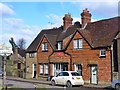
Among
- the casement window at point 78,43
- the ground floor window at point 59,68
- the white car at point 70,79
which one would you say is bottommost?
the white car at point 70,79

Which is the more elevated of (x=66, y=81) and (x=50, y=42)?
(x=50, y=42)

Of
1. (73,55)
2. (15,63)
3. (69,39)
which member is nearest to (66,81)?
(73,55)

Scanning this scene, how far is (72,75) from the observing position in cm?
2950

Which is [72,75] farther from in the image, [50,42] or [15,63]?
[15,63]

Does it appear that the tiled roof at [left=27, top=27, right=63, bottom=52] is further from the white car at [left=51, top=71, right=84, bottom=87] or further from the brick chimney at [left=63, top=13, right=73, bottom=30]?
the white car at [left=51, top=71, right=84, bottom=87]

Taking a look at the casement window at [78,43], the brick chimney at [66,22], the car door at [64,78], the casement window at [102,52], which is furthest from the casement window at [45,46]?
the car door at [64,78]

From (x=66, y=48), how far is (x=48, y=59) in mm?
4873

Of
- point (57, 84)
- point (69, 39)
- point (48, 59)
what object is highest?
point (69, 39)

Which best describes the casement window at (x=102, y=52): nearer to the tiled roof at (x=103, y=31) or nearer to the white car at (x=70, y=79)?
the tiled roof at (x=103, y=31)

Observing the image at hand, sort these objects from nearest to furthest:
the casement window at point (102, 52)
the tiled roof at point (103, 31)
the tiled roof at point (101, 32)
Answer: the casement window at point (102, 52) < the tiled roof at point (103, 31) < the tiled roof at point (101, 32)

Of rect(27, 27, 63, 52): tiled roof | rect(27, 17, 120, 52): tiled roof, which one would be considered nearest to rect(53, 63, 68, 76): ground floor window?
rect(27, 17, 120, 52): tiled roof

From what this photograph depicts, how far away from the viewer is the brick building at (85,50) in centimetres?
3130

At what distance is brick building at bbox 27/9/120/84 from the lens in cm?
3130

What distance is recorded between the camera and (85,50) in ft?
113
